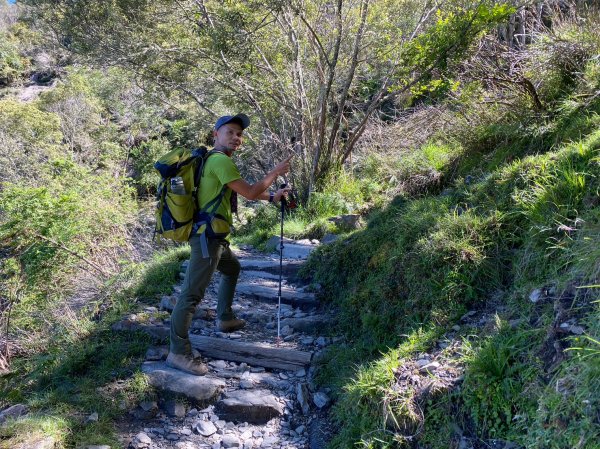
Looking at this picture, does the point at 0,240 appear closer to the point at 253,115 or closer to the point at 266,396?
the point at 253,115

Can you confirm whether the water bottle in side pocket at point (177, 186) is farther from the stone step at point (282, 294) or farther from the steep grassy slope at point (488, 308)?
the stone step at point (282, 294)

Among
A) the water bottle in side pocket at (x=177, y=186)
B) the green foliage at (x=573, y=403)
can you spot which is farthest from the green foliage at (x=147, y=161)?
the green foliage at (x=573, y=403)

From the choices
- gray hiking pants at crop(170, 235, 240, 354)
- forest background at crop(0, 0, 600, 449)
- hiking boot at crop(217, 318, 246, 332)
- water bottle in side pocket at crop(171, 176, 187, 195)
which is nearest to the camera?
forest background at crop(0, 0, 600, 449)

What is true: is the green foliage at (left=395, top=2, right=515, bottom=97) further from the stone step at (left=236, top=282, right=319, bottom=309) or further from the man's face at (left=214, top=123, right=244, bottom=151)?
the man's face at (left=214, top=123, right=244, bottom=151)

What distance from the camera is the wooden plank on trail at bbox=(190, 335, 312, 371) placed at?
15.5ft

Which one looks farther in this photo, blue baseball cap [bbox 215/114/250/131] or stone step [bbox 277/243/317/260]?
stone step [bbox 277/243/317/260]

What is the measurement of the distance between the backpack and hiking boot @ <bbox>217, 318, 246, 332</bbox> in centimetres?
137

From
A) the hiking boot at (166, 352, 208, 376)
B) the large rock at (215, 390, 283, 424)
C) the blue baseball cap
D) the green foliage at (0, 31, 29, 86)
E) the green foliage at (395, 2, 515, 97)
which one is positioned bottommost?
the large rock at (215, 390, 283, 424)

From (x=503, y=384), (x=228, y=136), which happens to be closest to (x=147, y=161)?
(x=228, y=136)

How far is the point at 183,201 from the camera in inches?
161

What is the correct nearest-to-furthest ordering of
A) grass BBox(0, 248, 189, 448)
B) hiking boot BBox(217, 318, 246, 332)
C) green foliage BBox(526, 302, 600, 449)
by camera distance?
1. green foliage BBox(526, 302, 600, 449)
2. grass BBox(0, 248, 189, 448)
3. hiking boot BBox(217, 318, 246, 332)

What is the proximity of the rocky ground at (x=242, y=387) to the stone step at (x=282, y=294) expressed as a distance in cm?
1

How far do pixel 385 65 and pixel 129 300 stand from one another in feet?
23.7

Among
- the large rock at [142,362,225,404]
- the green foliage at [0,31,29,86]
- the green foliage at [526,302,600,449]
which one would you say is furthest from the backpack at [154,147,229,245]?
the green foliage at [0,31,29,86]
